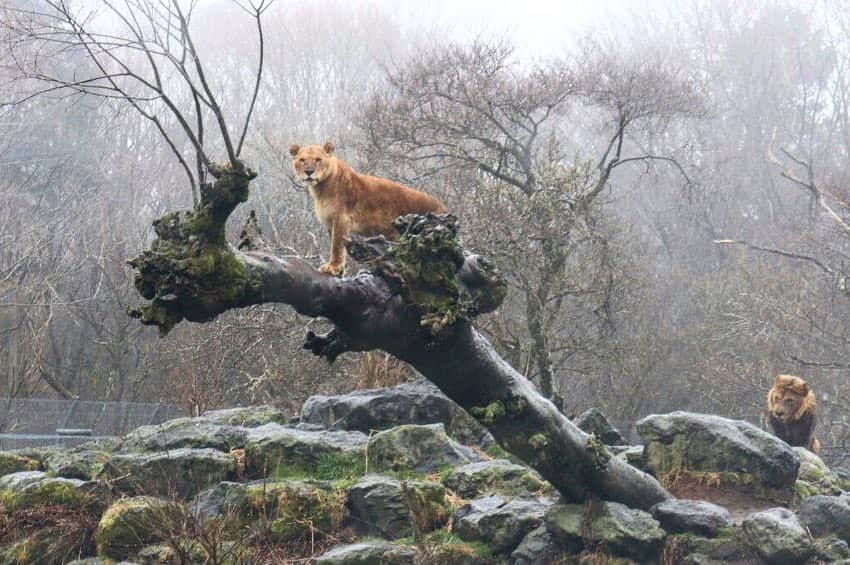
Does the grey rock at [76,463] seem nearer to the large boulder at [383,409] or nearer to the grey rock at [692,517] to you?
the large boulder at [383,409]

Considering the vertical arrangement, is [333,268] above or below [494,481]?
above

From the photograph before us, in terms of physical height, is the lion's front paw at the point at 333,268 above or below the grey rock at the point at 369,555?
above

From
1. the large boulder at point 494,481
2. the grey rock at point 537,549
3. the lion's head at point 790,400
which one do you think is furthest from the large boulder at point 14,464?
the lion's head at point 790,400

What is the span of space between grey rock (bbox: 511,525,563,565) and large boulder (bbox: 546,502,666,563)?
0.09 metres

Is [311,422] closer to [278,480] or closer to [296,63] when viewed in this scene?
[278,480]

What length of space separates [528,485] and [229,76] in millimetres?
24913

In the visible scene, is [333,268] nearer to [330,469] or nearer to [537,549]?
[537,549]

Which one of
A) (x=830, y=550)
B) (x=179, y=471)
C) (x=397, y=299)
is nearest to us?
(x=397, y=299)

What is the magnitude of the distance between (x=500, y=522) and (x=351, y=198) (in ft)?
9.39

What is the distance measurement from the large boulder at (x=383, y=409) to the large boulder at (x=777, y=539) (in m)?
3.85

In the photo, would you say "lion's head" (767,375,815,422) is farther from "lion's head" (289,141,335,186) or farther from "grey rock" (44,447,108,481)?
"grey rock" (44,447,108,481)

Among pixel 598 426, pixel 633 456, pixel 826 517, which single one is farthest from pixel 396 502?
pixel 826 517

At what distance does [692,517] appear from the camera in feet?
23.4

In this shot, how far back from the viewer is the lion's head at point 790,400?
10438 mm
